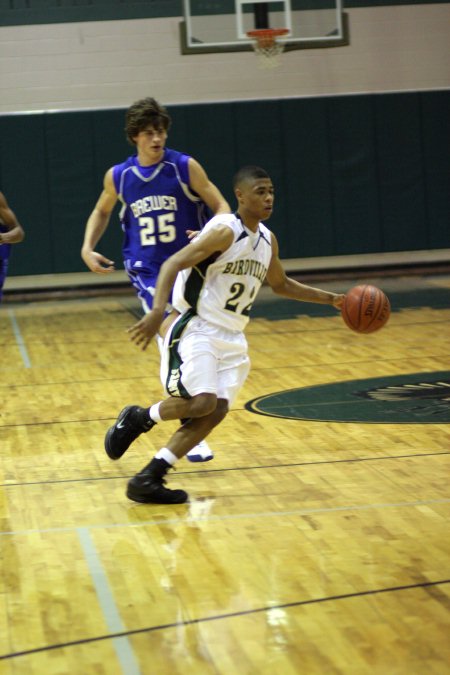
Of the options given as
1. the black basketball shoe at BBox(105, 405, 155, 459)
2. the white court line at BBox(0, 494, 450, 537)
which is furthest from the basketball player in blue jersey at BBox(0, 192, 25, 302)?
the white court line at BBox(0, 494, 450, 537)

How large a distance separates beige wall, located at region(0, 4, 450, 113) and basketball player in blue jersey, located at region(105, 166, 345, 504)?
1008 cm

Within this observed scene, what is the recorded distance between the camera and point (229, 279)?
5.20 m

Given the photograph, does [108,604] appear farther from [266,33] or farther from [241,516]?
[266,33]

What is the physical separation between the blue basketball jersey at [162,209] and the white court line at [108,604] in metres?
1.91

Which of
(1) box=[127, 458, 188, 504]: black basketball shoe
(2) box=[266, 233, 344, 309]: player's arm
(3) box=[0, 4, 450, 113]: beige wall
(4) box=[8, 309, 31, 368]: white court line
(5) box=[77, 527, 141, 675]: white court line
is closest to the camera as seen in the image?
(5) box=[77, 527, 141, 675]: white court line

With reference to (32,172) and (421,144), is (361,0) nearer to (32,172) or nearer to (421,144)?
(421,144)

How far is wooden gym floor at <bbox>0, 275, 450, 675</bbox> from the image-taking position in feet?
11.1

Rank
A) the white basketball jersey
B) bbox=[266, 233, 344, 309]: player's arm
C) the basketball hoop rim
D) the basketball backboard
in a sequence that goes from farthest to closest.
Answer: the basketball backboard
the basketball hoop rim
bbox=[266, 233, 344, 309]: player's arm
the white basketball jersey

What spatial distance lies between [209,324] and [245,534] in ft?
3.58

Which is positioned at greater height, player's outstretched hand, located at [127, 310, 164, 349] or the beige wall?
the beige wall

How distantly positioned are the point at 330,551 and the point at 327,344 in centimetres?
576

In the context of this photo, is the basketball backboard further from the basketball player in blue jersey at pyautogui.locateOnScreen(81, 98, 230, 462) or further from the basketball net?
the basketball player in blue jersey at pyautogui.locateOnScreen(81, 98, 230, 462)

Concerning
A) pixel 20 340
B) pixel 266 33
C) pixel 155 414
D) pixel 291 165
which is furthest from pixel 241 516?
pixel 291 165

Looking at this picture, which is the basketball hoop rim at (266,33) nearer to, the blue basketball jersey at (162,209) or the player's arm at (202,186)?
the blue basketball jersey at (162,209)
